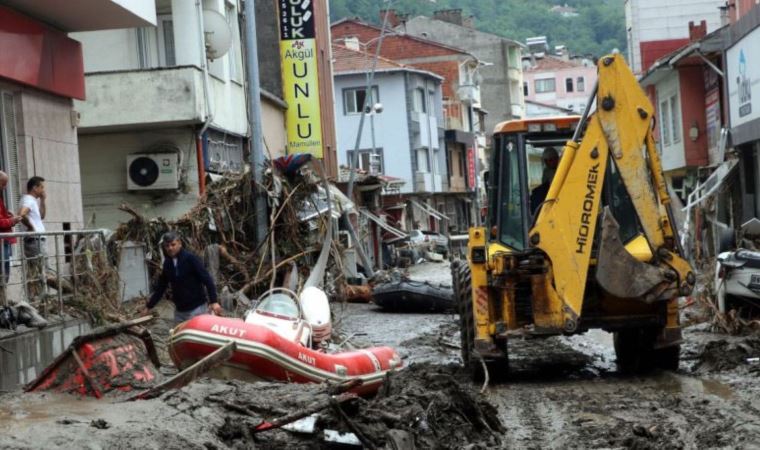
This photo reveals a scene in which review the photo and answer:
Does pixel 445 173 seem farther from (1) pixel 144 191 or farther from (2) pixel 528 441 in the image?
(2) pixel 528 441

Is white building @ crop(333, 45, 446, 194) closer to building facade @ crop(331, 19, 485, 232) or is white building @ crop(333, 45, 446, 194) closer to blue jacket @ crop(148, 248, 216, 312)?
building facade @ crop(331, 19, 485, 232)

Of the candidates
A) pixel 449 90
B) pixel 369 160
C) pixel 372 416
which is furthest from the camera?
pixel 449 90

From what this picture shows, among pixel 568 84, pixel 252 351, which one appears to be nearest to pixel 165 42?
pixel 252 351

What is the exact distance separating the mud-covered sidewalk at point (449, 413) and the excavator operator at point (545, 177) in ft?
6.43

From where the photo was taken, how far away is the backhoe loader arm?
1289cm

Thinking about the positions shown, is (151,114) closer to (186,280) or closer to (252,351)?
(186,280)

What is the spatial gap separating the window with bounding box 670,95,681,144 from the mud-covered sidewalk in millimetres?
28432

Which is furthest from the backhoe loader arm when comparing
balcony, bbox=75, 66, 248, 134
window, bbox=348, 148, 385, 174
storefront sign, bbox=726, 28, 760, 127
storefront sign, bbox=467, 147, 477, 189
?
storefront sign, bbox=467, 147, 477, 189

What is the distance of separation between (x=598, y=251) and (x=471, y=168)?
73.9 meters

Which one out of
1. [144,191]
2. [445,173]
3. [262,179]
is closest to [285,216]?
[262,179]

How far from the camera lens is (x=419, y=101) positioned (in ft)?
241

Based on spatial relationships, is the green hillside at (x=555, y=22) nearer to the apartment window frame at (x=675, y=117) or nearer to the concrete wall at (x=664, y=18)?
the concrete wall at (x=664, y=18)

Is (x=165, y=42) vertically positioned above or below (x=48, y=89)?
above

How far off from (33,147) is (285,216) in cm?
736
